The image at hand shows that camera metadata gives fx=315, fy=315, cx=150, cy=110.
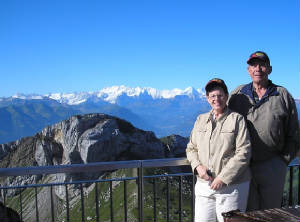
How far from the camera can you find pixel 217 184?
3449 millimetres

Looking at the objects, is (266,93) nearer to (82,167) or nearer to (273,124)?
(273,124)

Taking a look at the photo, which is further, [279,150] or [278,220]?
[279,150]

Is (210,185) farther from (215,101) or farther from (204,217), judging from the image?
(215,101)

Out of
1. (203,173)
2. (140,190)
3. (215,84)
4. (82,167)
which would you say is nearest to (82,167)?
(82,167)

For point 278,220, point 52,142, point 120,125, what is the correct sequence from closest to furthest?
point 278,220 → point 120,125 → point 52,142

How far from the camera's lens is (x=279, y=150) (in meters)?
3.68

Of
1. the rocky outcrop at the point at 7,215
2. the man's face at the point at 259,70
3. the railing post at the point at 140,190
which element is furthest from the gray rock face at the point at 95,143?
the man's face at the point at 259,70

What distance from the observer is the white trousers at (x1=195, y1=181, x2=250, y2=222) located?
11.4 ft

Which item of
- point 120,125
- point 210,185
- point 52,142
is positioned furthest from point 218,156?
point 52,142

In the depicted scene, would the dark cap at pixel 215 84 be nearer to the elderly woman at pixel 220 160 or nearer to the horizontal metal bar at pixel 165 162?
the elderly woman at pixel 220 160

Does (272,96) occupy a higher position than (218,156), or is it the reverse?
(272,96)

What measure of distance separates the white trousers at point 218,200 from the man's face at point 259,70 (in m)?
1.20

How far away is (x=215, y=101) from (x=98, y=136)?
5498cm

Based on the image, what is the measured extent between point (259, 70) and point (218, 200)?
156cm
